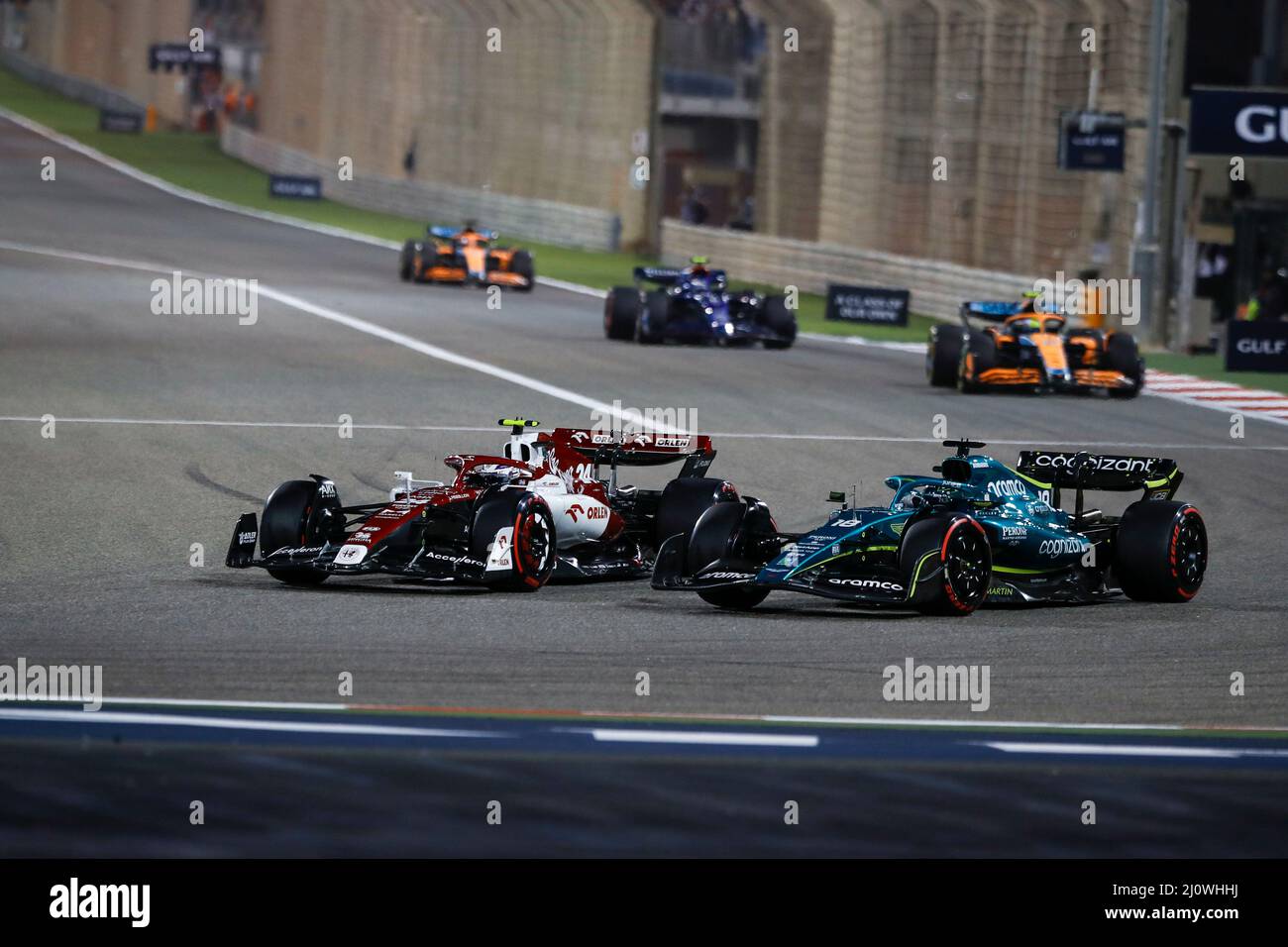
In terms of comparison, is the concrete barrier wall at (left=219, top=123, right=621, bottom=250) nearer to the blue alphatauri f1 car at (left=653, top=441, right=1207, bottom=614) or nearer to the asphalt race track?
the asphalt race track

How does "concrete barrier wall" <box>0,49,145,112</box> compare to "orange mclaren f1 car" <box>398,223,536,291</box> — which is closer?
"orange mclaren f1 car" <box>398,223,536,291</box>

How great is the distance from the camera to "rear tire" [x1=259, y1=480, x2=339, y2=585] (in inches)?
544

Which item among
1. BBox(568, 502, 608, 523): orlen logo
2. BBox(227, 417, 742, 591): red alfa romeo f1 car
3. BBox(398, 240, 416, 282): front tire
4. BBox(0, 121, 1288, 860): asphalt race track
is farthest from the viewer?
BBox(398, 240, 416, 282): front tire

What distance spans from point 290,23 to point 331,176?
498 inches

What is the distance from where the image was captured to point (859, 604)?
1288cm

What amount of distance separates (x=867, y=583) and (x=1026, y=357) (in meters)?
14.9

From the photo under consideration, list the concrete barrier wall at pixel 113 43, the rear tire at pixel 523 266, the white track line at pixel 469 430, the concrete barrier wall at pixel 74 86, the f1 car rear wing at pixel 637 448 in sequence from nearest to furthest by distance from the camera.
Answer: the f1 car rear wing at pixel 637 448 < the white track line at pixel 469 430 < the rear tire at pixel 523 266 < the concrete barrier wall at pixel 74 86 < the concrete barrier wall at pixel 113 43

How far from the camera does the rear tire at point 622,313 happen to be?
32.2m

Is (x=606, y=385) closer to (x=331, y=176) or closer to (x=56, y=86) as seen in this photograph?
(x=331, y=176)

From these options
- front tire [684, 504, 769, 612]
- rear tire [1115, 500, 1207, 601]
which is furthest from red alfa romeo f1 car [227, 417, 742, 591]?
rear tire [1115, 500, 1207, 601]

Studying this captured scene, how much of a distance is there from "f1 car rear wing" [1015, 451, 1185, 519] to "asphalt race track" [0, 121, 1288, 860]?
0.76 meters

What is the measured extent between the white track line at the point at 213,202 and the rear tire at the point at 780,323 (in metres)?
9.94

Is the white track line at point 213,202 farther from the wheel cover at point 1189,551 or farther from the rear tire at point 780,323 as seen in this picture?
the wheel cover at point 1189,551

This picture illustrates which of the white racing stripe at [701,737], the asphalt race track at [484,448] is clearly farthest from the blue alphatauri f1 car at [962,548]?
the white racing stripe at [701,737]
